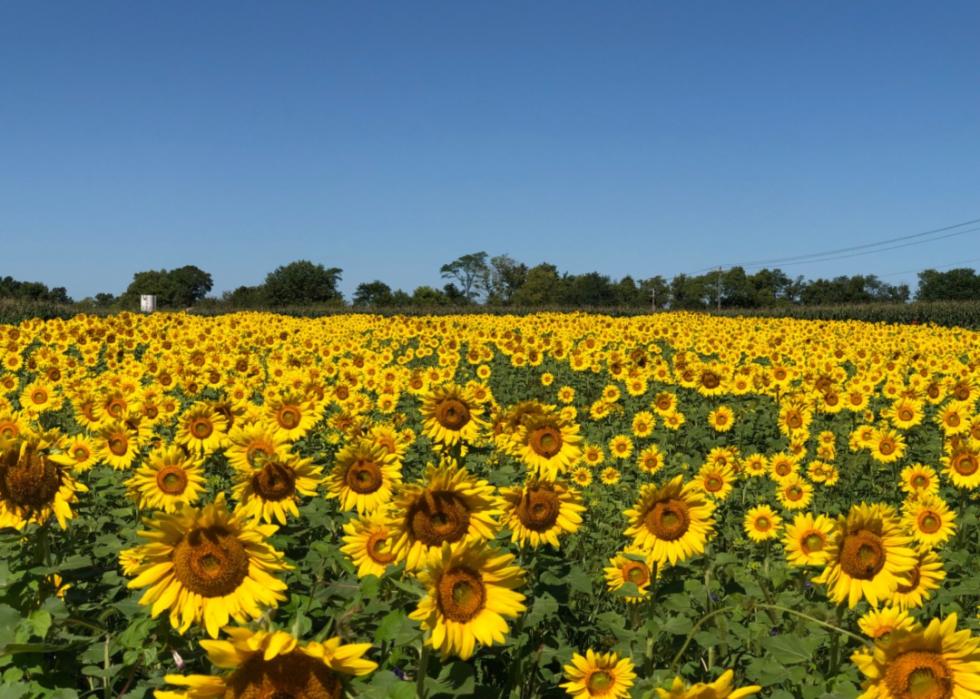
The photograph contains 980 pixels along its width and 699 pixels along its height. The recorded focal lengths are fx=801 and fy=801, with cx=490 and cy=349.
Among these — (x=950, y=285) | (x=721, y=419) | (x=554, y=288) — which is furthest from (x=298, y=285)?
(x=950, y=285)

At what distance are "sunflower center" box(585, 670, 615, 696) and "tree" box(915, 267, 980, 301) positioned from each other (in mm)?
170081

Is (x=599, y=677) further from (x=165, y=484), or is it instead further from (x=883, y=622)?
(x=165, y=484)

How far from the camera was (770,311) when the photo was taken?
2114 inches

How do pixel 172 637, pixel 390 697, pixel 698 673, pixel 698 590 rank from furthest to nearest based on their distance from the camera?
1. pixel 698 673
2. pixel 698 590
3. pixel 172 637
4. pixel 390 697

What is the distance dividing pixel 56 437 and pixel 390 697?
204 centimetres

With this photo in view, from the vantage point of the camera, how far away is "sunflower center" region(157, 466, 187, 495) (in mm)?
3703

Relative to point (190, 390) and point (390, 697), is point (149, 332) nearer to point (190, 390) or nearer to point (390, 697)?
point (190, 390)

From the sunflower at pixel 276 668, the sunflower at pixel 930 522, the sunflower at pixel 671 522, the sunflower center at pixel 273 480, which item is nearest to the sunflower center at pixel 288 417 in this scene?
the sunflower center at pixel 273 480

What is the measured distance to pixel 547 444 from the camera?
393 centimetres

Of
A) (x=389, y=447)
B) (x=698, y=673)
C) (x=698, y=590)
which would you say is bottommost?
(x=698, y=673)

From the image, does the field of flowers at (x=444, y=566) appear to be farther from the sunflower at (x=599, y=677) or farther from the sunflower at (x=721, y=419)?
the sunflower at (x=721, y=419)

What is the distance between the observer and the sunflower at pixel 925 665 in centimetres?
196

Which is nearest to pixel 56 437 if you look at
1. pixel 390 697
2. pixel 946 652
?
pixel 390 697

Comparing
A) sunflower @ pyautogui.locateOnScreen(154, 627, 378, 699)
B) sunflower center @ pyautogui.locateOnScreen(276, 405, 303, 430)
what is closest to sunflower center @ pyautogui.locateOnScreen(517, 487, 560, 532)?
sunflower @ pyautogui.locateOnScreen(154, 627, 378, 699)
